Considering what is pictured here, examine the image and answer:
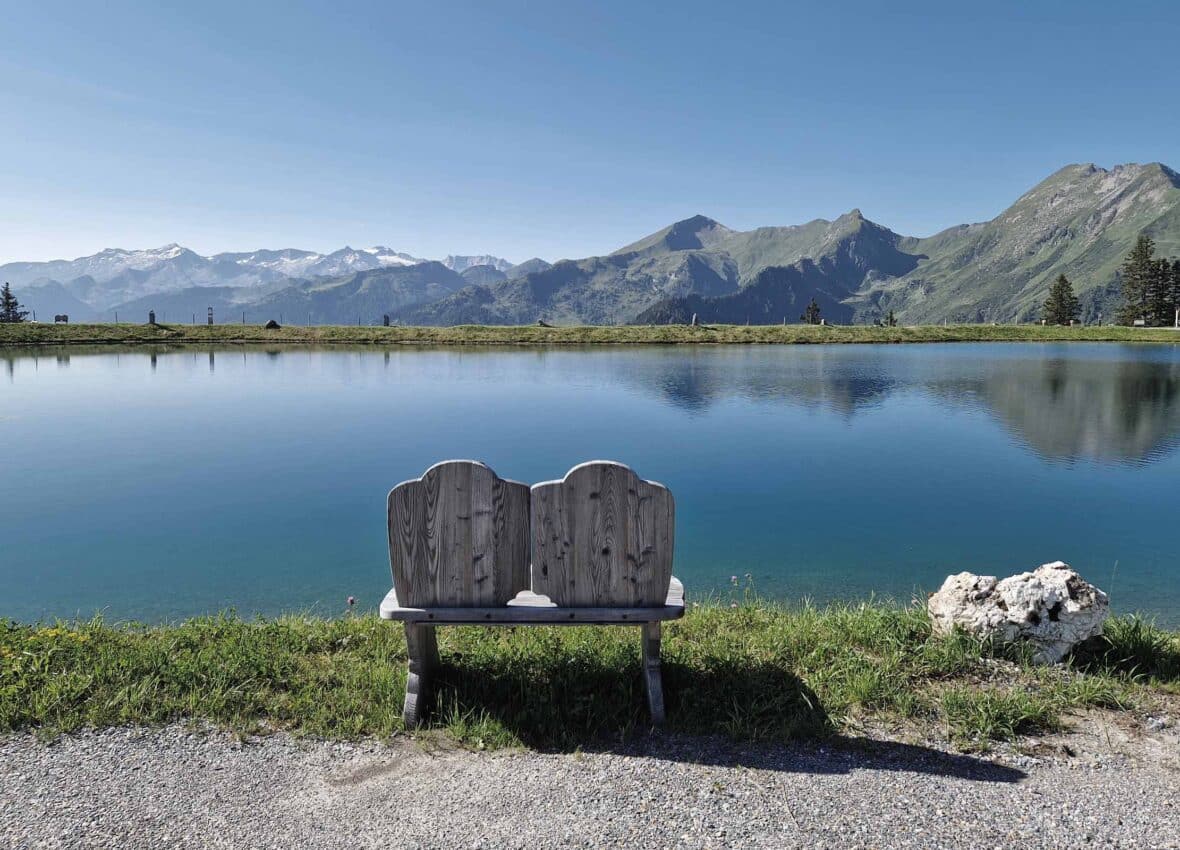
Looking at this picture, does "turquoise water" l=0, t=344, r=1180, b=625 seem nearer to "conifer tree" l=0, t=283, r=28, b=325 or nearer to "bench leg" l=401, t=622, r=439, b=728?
"bench leg" l=401, t=622, r=439, b=728

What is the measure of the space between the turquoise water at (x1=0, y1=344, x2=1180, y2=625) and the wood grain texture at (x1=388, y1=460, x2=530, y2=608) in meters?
6.27

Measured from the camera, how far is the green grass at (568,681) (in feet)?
19.7

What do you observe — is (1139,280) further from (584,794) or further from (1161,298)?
(584,794)

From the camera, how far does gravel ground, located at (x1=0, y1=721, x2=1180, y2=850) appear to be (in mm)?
4629

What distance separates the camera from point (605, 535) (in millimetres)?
6207

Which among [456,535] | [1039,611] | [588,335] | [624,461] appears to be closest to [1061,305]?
[588,335]

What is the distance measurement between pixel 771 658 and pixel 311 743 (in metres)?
4.41

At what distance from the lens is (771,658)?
286 inches

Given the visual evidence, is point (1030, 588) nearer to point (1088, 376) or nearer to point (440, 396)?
point (440, 396)

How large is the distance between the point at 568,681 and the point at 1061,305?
470 ft

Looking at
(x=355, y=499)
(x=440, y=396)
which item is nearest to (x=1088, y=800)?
(x=355, y=499)

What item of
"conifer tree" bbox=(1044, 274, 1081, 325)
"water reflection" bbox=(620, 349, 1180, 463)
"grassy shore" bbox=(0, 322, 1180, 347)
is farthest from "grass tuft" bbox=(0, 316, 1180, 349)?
"water reflection" bbox=(620, 349, 1180, 463)

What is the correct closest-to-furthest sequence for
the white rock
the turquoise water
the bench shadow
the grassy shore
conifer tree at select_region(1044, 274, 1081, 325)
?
1. the bench shadow
2. the white rock
3. the turquoise water
4. the grassy shore
5. conifer tree at select_region(1044, 274, 1081, 325)

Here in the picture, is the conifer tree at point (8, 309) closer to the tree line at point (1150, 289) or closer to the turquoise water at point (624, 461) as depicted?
the turquoise water at point (624, 461)
